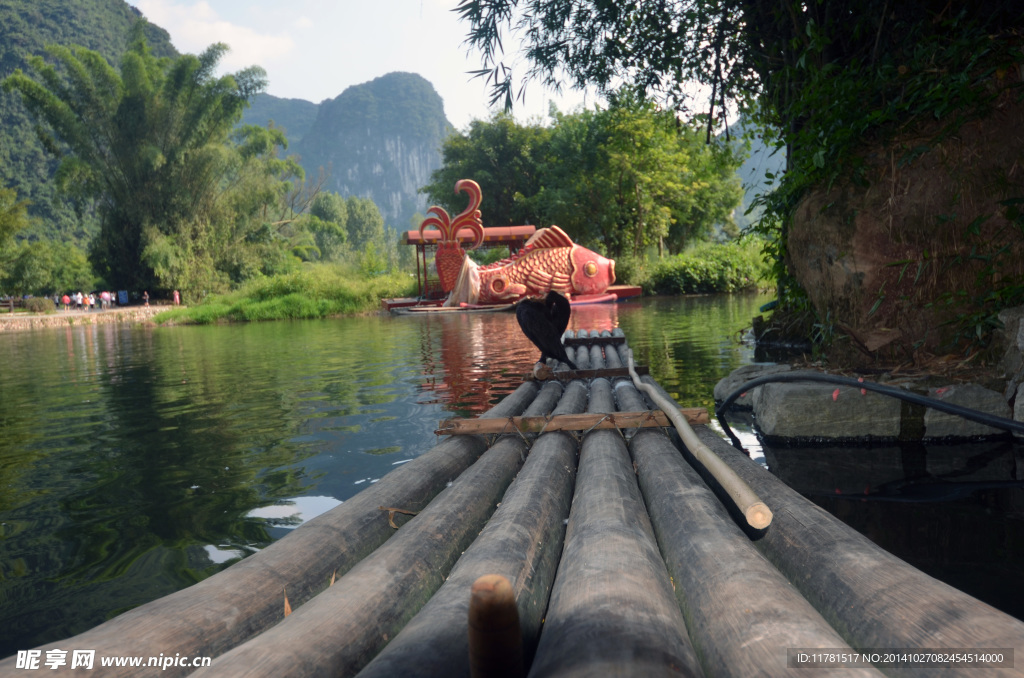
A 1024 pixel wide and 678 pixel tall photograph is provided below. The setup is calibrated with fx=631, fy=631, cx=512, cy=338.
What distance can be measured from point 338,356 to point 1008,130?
11.2 metres

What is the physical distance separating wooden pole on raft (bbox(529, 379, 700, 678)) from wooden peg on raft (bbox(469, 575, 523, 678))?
0.09m

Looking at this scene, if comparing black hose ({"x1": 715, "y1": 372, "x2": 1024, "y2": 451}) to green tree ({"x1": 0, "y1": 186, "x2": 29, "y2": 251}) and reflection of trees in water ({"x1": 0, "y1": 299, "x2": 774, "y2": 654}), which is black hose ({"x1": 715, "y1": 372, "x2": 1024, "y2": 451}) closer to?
reflection of trees in water ({"x1": 0, "y1": 299, "x2": 774, "y2": 654})

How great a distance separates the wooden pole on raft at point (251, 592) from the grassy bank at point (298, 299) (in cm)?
2728

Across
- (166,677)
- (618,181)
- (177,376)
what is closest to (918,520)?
(166,677)

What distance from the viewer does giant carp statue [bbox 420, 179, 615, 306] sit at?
25.1 metres

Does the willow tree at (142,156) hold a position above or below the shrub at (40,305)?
above

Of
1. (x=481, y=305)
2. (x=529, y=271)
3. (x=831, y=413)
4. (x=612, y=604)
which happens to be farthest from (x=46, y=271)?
(x=612, y=604)

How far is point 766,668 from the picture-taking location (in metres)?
1.32

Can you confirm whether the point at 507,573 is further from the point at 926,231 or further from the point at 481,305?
the point at 481,305

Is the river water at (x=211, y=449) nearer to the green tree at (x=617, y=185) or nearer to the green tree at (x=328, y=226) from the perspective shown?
the green tree at (x=617, y=185)

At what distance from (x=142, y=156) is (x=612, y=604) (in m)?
41.5

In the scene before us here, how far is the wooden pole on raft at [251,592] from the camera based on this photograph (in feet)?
5.32

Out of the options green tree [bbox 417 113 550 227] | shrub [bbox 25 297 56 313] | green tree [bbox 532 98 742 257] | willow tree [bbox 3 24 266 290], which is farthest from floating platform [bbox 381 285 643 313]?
shrub [bbox 25 297 56 313]

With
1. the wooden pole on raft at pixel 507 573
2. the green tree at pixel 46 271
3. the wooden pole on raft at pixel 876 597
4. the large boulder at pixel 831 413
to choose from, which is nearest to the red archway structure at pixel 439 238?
the large boulder at pixel 831 413
